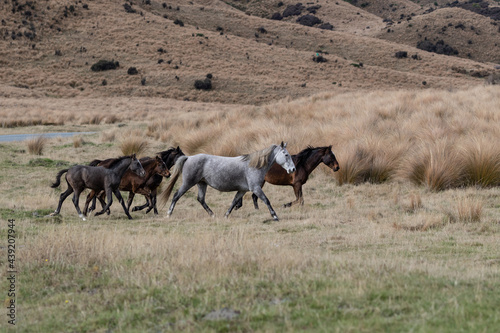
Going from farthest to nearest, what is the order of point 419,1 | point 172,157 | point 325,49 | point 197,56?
point 419,1, point 325,49, point 197,56, point 172,157

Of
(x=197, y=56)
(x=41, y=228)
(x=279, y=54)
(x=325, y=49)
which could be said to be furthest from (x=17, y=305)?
(x=325, y=49)

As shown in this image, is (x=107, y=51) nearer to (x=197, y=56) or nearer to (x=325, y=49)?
(x=197, y=56)

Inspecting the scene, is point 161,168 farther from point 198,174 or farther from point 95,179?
point 95,179

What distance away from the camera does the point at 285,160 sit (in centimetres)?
1097

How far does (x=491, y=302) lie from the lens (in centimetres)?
515

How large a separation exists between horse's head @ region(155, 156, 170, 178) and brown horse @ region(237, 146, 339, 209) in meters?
1.99

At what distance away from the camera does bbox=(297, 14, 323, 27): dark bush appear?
4471 inches

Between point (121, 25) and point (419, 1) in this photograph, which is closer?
point (121, 25)

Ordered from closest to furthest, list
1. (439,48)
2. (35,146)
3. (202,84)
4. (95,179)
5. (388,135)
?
(95,179), (388,135), (35,146), (202,84), (439,48)

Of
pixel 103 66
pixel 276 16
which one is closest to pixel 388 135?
pixel 103 66

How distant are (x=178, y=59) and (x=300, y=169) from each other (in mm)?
56631

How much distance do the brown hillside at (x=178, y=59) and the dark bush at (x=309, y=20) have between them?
24.7m

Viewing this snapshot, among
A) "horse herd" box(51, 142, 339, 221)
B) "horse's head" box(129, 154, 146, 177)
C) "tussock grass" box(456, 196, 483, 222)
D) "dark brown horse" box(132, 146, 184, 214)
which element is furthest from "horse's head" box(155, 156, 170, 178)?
"tussock grass" box(456, 196, 483, 222)

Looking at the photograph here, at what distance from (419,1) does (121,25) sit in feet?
342
